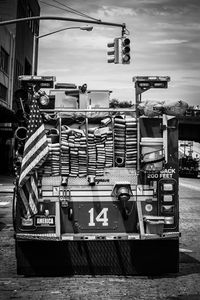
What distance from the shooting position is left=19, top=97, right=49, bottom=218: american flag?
8125 mm

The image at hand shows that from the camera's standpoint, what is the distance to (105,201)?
8234mm

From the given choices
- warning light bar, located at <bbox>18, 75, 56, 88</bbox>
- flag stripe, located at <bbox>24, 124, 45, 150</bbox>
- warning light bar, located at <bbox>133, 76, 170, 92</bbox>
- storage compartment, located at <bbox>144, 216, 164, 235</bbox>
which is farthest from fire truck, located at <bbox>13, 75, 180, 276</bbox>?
warning light bar, located at <bbox>18, 75, 56, 88</bbox>

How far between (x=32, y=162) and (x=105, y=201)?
121cm

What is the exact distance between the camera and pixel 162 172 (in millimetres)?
8273

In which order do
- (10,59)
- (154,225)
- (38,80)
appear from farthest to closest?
(10,59) < (38,80) < (154,225)

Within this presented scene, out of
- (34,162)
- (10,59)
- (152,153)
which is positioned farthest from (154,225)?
(10,59)

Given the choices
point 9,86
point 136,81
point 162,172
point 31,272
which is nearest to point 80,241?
point 31,272

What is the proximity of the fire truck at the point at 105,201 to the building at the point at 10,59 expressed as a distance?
119 feet

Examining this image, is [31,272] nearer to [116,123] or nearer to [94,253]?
[94,253]

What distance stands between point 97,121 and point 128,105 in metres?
1.14

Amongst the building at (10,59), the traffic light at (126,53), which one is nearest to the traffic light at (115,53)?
the traffic light at (126,53)

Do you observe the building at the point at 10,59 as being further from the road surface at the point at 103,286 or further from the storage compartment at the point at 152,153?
the storage compartment at the point at 152,153

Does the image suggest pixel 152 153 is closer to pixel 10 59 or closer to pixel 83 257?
pixel 83 257

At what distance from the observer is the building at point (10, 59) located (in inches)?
2029
